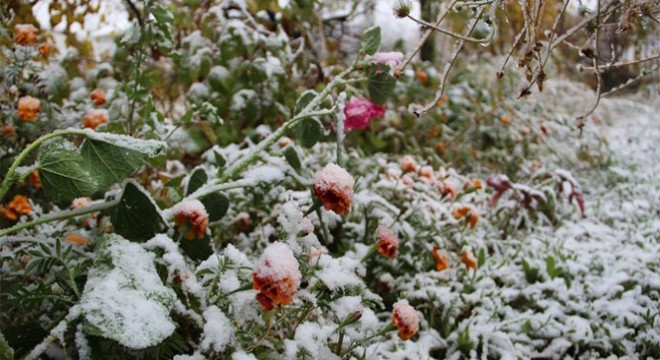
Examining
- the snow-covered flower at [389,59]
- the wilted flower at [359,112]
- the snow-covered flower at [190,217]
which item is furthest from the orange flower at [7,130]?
the snow-covered flower at [389,59]

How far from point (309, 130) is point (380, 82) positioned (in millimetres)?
232

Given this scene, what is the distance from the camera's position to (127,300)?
2.60 feet

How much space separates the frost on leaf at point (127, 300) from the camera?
2.45ft

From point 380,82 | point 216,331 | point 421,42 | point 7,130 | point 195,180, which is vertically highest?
point 421,42

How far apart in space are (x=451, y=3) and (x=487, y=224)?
1.51 m

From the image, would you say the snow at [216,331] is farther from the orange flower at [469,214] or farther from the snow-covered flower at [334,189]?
the orange flower at [469,214]

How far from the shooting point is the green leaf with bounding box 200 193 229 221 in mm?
1211

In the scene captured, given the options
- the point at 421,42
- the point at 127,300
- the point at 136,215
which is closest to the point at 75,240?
the point at 136,215

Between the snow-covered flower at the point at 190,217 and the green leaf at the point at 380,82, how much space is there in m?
0.57

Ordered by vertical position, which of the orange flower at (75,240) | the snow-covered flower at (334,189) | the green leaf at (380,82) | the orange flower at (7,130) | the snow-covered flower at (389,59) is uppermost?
the snow-covered flower at (389,59)

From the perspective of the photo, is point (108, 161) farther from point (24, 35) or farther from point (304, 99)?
point (24, 35)

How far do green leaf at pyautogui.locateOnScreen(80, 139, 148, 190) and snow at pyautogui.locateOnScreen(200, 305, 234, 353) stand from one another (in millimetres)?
300

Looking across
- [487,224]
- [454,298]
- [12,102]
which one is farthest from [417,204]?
[12,102]

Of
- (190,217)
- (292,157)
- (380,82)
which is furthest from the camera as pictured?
(380,82)
